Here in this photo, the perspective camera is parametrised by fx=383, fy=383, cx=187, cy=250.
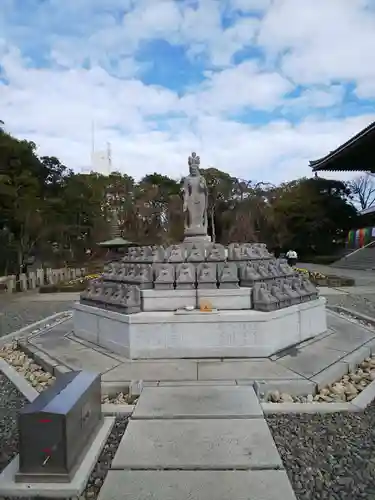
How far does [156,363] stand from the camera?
5625 mm

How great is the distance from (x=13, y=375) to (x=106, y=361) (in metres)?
1.33

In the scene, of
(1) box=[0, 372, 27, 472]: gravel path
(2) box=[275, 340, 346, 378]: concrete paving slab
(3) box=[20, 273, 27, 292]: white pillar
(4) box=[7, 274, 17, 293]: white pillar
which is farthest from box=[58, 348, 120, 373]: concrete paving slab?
(3) box=[20, 273, 27, 292]: white pillar

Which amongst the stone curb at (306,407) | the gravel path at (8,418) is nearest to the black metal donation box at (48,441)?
the gravel path at (8,418)

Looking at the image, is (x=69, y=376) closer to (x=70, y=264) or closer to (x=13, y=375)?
(x=13, y=375)

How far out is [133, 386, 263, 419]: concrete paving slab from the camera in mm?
3961

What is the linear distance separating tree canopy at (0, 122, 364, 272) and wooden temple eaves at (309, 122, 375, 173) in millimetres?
6909

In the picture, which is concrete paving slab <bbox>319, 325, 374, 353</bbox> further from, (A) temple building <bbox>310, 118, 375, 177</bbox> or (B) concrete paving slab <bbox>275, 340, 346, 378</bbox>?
(A) temple building <bbox>310, 118, 375, 177</bbox>

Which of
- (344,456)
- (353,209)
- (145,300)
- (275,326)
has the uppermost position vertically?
(353,209)

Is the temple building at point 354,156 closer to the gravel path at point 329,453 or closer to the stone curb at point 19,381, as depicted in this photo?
the gravel path at point 329,453

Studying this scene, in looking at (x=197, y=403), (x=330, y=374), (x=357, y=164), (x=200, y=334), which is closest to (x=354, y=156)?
(x=357, y=164)

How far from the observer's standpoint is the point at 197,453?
3.23 meters

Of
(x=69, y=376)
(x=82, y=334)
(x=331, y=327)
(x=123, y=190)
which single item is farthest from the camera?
(x=123, y=190)

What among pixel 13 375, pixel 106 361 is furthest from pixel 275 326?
pixel 13 375

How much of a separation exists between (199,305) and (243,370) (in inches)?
58.4
